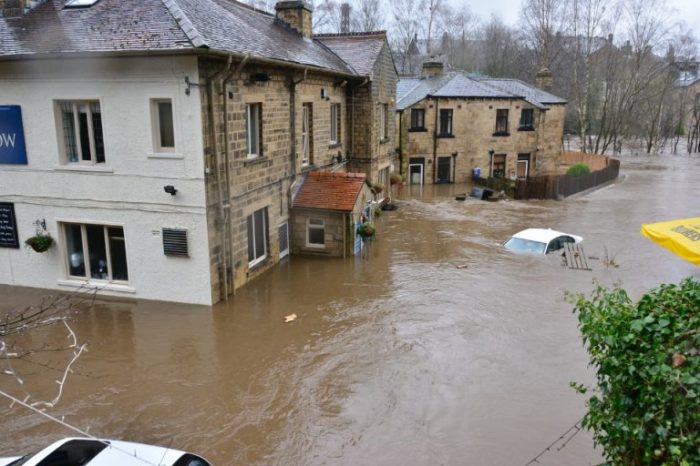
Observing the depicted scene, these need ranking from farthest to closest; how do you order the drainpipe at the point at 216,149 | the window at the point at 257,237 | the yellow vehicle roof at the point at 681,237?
the window at the point at 257,237 → the drainpipe at the point at 216,149 → the yellow vehicle roof at the point at 681,237

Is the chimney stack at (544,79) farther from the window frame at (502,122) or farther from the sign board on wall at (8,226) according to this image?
the sign board on wall at (8,226)

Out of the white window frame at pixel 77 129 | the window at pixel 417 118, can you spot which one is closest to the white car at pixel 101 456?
the white window frame at pixel 77 129

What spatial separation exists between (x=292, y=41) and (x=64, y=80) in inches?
340

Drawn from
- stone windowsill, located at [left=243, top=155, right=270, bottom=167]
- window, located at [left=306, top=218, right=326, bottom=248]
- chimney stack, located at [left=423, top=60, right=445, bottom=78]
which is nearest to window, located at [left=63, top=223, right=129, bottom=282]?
stone windowsill, located at [left=243, top=155, right=270, bottom=167]

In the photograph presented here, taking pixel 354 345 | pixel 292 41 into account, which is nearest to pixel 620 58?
pixel 292 41

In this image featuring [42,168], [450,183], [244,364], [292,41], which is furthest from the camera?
[450,183]

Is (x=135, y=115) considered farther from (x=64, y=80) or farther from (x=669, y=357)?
(x=669, y=357)

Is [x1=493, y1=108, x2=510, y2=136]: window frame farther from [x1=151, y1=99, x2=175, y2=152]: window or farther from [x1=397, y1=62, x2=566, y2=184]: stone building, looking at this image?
[x1=151, y1=99, x2=175, y2=152]: window

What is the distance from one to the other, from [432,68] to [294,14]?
17.4 metres

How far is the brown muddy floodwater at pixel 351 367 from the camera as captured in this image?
8.44 m

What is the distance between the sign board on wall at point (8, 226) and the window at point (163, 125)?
182 inches

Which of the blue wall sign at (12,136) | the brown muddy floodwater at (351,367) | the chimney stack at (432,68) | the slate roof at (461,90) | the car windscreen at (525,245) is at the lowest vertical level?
the brown muddy floodwater at (351,367)

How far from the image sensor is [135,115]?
12656mm

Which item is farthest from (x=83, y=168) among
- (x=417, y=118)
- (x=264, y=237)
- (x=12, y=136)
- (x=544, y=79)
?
(x=544, y=79)
